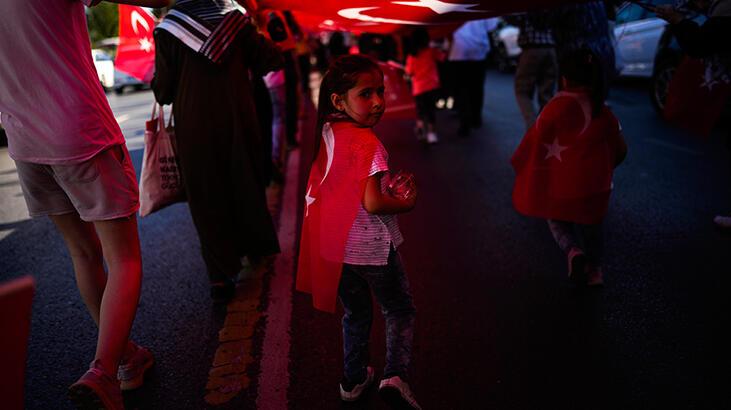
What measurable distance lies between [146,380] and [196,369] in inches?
9.2

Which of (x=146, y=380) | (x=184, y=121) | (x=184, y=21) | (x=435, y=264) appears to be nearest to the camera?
(x=146, y=380)

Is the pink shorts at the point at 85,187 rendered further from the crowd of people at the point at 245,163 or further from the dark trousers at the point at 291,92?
the dark trousers at the point at 291,92

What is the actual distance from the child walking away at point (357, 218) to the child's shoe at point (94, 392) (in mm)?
806

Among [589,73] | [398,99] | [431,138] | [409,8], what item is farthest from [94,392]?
[431,138]

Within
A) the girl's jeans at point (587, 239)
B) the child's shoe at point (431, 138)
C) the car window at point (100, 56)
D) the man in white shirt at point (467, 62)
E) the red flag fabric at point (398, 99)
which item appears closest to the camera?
the car window at point (100, 56)

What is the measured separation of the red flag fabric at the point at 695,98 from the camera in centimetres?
332

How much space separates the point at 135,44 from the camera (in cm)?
363

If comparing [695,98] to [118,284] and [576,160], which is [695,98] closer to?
[576,160]

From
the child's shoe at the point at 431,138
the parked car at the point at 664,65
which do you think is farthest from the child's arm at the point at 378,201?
the parked car at the point at 664,65

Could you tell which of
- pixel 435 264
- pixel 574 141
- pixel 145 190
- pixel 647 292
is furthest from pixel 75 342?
pixel 647 292

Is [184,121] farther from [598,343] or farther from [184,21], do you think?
[598,343]

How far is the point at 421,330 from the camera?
283 centimetres

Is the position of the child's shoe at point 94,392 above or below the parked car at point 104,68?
below

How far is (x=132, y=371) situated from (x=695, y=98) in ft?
12.2
